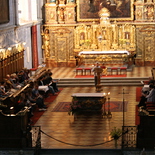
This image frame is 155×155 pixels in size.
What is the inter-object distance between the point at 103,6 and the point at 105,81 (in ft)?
22.8

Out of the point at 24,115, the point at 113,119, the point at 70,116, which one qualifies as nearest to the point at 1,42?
the point at 70,116

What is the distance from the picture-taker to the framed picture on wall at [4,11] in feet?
78.7

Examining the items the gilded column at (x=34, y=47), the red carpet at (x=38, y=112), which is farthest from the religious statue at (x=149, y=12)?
the red carpet at (x=38, y=112)

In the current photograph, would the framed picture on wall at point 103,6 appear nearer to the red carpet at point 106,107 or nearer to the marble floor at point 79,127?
the marble floor at point 79,127

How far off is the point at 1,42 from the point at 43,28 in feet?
30.9

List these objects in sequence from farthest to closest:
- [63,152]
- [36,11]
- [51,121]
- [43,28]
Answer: [43,28]
[36,11]
[51,121]
[63,152]

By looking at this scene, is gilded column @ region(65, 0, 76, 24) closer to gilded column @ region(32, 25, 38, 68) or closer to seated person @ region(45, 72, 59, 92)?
gilded column @ region(32, 25, 38, 68)

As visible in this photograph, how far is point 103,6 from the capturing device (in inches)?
1281

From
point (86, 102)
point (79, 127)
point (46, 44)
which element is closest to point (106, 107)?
point (86, 102)

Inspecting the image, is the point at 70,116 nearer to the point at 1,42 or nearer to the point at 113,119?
the point at 113,119

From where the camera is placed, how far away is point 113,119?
65.5 ft

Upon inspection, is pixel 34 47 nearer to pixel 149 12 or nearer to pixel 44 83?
pixel 44 83

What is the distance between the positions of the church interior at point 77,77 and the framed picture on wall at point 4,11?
2.0 inches

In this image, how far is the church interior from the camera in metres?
16.0
